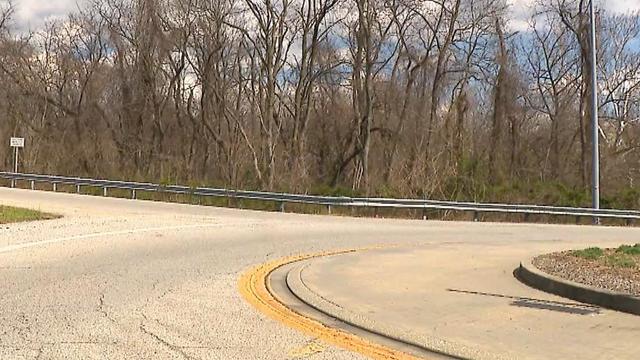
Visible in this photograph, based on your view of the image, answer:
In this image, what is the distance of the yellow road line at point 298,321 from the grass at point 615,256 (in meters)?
4.98

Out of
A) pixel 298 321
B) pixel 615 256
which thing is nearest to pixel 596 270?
pixel 615 256

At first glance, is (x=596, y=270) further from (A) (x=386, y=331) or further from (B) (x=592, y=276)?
(A) (x=386, y=331)

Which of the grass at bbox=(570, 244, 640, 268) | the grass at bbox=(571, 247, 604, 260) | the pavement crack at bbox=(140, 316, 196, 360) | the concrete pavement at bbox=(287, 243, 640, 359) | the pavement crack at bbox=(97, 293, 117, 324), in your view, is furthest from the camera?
the grass at bbox=(571, 247, 604, 260)

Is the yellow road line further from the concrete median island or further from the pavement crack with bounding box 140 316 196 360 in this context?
the concrete median island

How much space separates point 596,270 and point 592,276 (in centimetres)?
54

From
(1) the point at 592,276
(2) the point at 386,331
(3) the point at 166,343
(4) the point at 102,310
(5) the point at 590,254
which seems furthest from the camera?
(5) the point at 590,254

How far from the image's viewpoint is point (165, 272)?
10.9m

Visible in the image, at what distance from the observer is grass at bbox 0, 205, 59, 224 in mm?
19086

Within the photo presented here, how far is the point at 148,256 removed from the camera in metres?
12.8

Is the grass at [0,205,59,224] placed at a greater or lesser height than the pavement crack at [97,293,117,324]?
greater

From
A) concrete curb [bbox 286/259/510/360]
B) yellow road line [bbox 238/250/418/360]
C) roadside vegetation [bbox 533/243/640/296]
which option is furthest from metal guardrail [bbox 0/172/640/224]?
concrete curb [bbox 286/259/510/360]

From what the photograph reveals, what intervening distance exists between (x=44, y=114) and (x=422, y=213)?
33356 millimetres

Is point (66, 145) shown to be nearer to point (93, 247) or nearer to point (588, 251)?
point (93, 247)

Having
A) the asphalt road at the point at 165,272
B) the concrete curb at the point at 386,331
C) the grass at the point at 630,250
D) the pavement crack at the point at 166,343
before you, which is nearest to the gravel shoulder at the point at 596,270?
the grass at the point at 630,250
